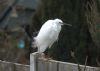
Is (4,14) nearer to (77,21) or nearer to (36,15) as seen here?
(36,15)

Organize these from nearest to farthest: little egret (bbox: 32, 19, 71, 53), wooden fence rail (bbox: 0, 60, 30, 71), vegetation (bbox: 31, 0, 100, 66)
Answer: little egret (bbox: 32, 19, 71, 53) < wooden fence rail (bbox: 0, 60, 30, 71) < vegetation (bbox: 31, 0, 100, 66)

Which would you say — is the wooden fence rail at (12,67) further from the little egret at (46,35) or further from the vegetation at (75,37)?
the vegetation at (75,37)

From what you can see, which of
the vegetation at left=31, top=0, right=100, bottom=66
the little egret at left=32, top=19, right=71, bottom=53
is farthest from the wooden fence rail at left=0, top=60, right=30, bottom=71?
the vegetation at left=31, top=0, right=100, bottom=66

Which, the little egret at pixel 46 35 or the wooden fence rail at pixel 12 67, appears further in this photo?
the wooden fence rail at pixel 12 67

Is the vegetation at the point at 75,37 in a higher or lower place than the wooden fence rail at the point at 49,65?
higher

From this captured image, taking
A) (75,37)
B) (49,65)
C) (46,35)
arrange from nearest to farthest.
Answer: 1. (49,65)
2. (46,35)
3. (75,37)

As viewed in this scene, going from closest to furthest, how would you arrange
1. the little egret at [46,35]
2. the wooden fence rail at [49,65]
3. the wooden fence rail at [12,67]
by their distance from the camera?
the wooden fence rail at [49,65]
the little egret at [46,35]
the wooden fence rail at [12,67]

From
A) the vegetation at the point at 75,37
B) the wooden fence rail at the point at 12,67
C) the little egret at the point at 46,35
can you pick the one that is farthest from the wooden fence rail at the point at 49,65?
the vegetation at the point at 75,37

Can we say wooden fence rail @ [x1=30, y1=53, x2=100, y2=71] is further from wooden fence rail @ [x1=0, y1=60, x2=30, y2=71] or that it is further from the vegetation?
the vegetation

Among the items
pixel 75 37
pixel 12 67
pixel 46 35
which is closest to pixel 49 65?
pixel 46 35

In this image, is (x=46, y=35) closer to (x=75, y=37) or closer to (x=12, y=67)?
(x=12, y=67)

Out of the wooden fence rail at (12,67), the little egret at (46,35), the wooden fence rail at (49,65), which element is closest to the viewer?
the wooden fence rail at (49,65)

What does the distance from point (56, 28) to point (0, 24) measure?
12630 mm

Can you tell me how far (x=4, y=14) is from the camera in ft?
67.3
